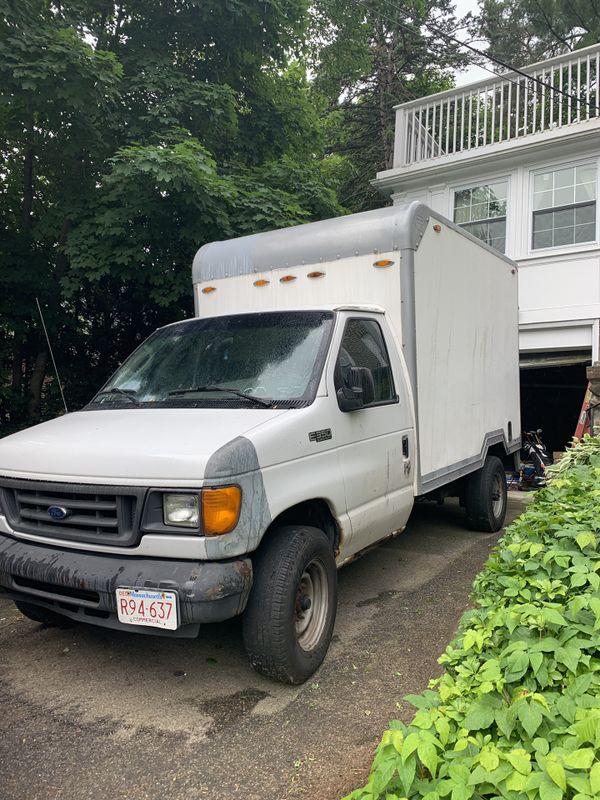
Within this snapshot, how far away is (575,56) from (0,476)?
39.9ft

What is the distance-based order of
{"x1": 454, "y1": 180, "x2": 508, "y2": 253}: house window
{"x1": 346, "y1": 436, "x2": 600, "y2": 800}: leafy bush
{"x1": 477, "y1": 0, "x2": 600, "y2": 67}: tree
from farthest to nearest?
{"x1": 477, "y1": 0, "x2": 600, "y2": 67}: tree, {"x1": 454, "y1": 180, "x2": 508, "y2": 253}: house window, {"x1": 346, "y1": 436, "x2": 600, "y2": 800}: leafy bush

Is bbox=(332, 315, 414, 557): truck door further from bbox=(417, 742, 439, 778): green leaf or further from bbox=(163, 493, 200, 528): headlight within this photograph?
bbox=(417, 742, 439, 778): green leaf

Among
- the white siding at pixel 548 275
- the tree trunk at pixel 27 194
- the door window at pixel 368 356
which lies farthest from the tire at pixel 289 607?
the white siding at pixel 548 275

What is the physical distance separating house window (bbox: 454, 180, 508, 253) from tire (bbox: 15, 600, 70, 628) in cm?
1005

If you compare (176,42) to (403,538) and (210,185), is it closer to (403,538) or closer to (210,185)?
(210,185)

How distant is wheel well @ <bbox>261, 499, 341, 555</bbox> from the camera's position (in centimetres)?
349

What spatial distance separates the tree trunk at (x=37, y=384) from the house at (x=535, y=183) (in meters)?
7.70

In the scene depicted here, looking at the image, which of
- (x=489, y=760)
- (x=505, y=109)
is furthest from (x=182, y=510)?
(x=505, y=109)

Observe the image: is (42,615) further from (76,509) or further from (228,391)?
(228,391)

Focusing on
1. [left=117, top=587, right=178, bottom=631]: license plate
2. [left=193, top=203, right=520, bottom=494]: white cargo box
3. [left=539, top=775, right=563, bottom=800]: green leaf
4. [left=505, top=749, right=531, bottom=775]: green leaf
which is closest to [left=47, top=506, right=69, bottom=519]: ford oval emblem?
[left=117, top=587, right=178, bottom=631]: license plate

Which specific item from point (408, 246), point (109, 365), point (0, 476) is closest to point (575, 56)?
point (408, 246)

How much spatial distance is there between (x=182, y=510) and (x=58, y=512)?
0.75 metres

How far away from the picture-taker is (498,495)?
664 centimetres

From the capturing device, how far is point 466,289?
5.63m
